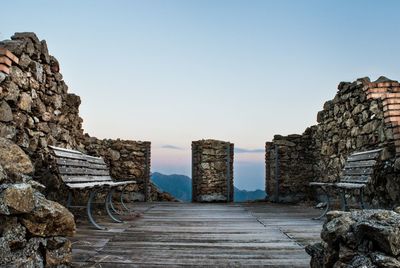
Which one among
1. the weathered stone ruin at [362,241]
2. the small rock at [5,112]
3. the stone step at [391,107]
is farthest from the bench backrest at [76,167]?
the stone step at [391,107]

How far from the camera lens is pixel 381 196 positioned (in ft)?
17.6

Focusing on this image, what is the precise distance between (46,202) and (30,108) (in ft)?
8.03

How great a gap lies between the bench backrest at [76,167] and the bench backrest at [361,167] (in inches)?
158

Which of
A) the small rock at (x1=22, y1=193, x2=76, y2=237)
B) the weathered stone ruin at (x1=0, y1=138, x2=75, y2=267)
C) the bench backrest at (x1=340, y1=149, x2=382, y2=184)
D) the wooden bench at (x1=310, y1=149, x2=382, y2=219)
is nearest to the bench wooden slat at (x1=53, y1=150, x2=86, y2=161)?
the weathered stone ruin at (x1=0, y1=138, x2=75, y2=267)

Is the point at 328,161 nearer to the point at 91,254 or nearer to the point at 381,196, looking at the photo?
the point at 381,196

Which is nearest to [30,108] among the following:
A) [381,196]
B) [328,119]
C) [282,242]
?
[282,242]

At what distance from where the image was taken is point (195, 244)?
3.68 m

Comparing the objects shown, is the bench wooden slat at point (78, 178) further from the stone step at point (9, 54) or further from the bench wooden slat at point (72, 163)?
the stone step at point (9, 54)

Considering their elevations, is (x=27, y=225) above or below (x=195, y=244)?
above

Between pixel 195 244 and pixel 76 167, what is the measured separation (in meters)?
2.38

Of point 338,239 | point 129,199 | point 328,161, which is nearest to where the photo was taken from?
point 338,239

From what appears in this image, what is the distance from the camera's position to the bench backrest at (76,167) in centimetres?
452

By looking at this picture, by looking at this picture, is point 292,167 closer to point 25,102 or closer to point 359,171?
point 359,171

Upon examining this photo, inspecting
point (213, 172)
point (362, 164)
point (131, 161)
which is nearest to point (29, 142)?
point (362, 164)
